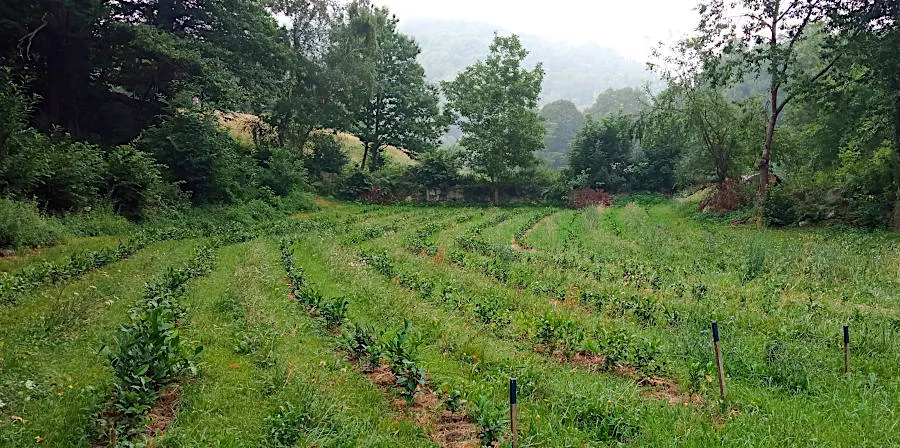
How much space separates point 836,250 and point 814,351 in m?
9.21

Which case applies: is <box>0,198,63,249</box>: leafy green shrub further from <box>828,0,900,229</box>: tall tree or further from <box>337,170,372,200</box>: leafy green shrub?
<box>828,0,900,229</box>: tall tree

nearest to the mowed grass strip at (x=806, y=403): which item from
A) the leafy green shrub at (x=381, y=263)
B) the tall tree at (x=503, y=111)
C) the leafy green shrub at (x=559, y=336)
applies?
the leafy green shrub at (x=559, y=336)

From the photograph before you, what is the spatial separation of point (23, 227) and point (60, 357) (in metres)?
8.88

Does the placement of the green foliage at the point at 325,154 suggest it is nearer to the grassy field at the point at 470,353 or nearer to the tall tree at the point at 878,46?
the grassy field at the point at 470,353

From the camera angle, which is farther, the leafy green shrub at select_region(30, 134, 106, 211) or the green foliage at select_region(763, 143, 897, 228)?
the green foliage at select_region(763, 143, 897, 228)

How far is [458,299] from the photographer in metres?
9.01

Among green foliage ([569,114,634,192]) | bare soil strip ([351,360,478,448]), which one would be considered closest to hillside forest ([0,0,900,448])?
bare soil strip ([351,360,478,448])

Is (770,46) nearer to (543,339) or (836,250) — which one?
(836,250)

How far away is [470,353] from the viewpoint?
20.8ft

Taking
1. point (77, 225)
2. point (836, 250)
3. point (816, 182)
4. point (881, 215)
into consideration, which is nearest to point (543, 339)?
point (836, 250)

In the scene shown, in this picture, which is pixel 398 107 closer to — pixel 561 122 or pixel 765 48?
pixel 765 48

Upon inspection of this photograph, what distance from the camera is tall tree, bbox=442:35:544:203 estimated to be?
1475 inches

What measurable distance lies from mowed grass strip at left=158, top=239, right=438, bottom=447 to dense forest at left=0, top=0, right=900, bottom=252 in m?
8.90

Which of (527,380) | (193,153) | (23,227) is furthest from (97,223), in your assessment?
(527,380)
